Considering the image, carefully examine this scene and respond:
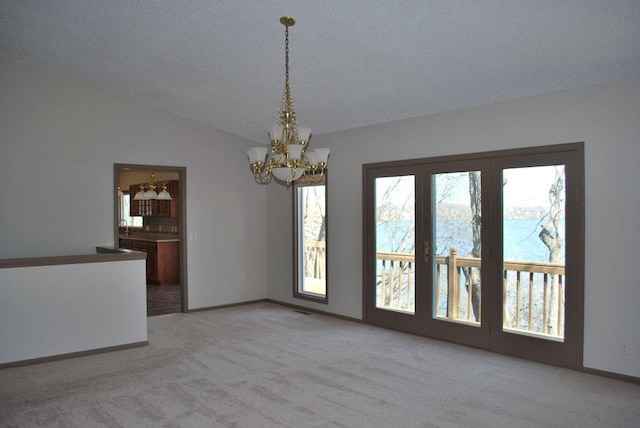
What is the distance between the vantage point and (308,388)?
3791 mm

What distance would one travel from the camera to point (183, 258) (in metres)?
6.63

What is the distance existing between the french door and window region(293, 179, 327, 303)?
2.99ft

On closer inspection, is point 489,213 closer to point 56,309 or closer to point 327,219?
point 327,219

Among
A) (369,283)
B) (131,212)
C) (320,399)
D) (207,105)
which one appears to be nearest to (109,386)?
(320,399)

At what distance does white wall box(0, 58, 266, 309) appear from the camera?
17.4 feet

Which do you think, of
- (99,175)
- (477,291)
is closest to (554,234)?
(477,291)

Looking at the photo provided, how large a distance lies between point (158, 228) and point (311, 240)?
5.15 m

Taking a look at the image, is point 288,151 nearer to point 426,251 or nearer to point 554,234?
point 426,251

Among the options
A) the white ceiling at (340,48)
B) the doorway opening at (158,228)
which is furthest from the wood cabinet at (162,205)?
the white ceiling at (340,48)

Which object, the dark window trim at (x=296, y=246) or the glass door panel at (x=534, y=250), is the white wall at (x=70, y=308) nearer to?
the dark window trim at (x=296, y=246)

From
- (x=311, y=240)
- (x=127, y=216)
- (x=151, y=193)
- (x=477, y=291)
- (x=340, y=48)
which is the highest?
(x=340, y=48)

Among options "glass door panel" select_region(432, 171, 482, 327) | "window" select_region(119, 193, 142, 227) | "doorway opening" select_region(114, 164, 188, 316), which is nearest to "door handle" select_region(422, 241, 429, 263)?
"glass door panel" select_region(432, 171, 482, 327)

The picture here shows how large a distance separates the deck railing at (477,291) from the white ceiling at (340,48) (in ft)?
5.71

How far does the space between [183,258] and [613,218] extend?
211 inches
